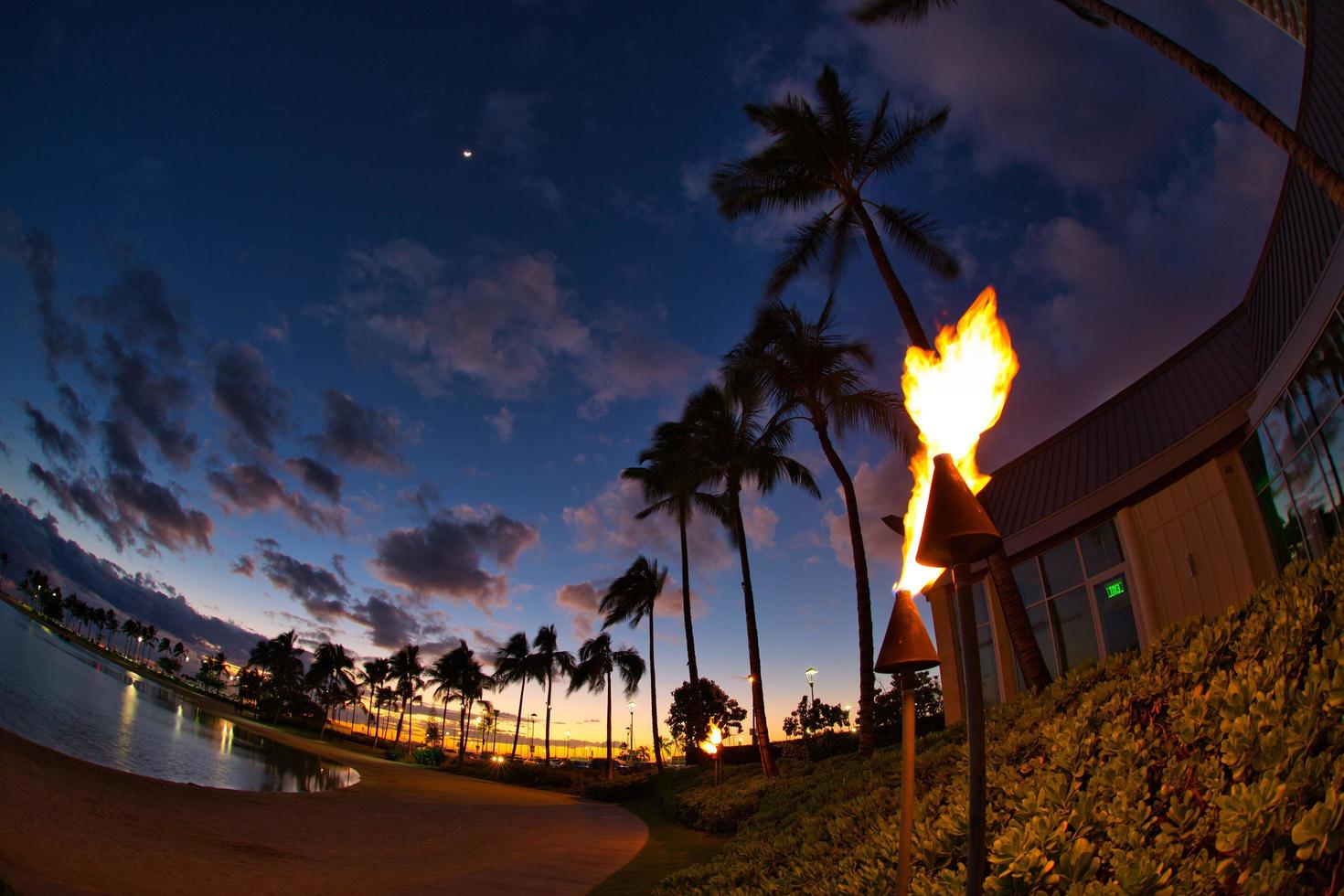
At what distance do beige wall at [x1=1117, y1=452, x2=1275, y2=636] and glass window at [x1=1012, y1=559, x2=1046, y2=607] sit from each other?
11.5ft

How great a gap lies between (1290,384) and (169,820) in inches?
811

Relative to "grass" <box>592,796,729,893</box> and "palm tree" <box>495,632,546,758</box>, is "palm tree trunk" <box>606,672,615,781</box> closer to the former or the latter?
"palm tree" <box>495,632,546,758</box>

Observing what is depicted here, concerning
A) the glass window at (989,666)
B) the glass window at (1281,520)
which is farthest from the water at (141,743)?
the glass window at (1281,520)

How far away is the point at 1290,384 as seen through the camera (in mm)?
9234

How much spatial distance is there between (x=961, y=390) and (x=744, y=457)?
70.7ft

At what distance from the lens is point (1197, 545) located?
11.2 metres

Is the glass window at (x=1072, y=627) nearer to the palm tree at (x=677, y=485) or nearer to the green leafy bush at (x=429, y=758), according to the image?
the palm tree at (x=677, y=485)

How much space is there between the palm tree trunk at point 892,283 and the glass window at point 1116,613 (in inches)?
251

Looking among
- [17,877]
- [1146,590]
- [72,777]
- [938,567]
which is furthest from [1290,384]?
[72,777]

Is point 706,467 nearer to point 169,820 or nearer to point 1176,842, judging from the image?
point 169,820

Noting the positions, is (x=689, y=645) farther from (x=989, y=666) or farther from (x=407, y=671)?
(x=407, y=671)

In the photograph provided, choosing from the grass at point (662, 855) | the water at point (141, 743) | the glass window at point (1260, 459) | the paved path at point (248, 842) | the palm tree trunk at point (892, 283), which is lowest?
the grass at point (662, 855)

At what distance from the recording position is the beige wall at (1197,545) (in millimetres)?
10391

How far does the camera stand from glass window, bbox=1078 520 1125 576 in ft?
43.0
